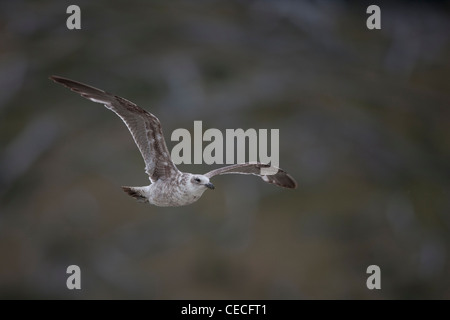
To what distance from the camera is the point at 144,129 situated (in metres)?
4.06

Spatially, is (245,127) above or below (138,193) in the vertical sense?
above

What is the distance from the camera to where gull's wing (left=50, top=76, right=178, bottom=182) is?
398 centimetres

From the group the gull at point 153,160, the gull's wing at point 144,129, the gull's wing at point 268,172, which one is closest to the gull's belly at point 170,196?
the gull at point 153,160

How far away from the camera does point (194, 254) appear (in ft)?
47.8

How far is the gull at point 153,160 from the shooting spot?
382 cm

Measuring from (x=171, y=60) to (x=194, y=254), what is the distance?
17.9 ft

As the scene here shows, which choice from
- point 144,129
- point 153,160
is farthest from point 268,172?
point 144,129

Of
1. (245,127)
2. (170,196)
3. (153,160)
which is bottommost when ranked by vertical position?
(170,196)

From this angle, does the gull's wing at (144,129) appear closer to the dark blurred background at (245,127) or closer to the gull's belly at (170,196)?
the gull's belly at (170,196)

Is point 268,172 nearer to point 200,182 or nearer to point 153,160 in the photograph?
point 153,160

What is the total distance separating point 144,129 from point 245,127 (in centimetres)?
1147

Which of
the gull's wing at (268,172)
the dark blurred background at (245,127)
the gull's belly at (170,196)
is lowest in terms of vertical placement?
the gull's belly at (170,196)

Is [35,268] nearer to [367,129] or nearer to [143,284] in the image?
[143,284]

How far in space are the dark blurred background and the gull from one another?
9.11 meters
